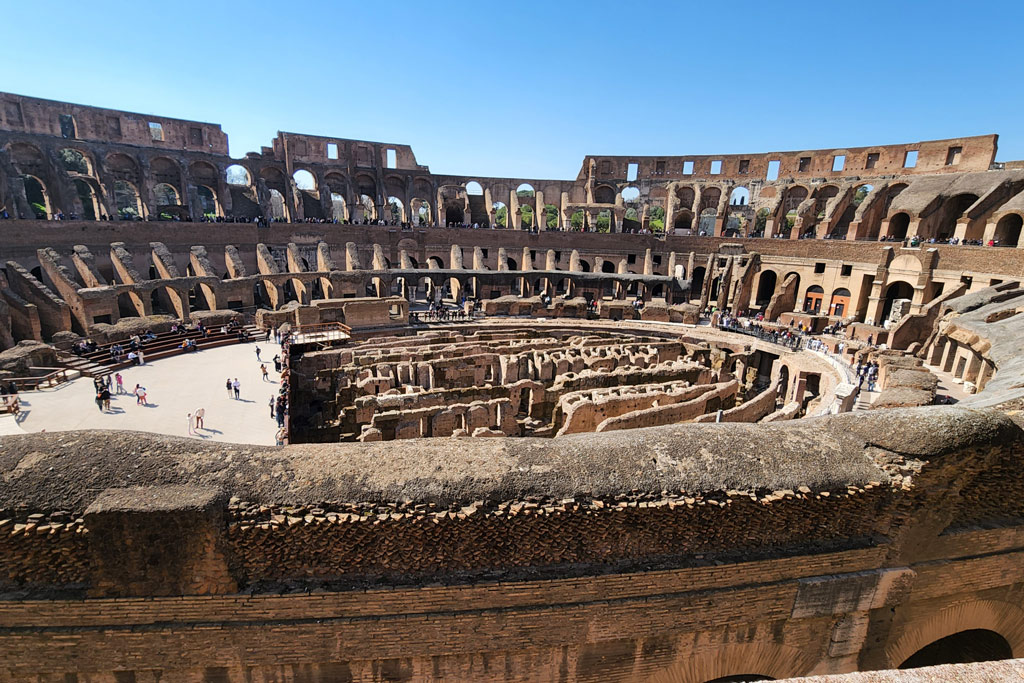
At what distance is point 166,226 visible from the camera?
25.6 metres

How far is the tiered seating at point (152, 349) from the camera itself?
1642 cm

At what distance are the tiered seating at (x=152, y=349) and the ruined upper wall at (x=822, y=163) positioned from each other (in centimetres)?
2782

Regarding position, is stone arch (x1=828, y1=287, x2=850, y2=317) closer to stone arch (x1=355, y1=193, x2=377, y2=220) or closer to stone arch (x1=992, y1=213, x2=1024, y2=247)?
stone arch (x1=992, y1=213, x2=1024, y2=247)

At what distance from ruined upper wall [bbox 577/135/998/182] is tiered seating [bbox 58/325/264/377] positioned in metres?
27.8

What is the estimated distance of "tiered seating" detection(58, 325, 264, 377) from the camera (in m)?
16.4

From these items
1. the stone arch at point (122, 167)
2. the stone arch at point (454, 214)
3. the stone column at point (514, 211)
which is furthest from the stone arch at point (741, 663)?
the stone arch at point (122, 167)

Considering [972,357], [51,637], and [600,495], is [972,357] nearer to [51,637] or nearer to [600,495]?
[600,495]

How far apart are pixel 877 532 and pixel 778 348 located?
55.2 ft

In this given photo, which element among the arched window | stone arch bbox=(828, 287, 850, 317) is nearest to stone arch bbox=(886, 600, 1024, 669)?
the arched window

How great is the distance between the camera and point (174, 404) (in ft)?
46.1

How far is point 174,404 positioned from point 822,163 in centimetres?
3797

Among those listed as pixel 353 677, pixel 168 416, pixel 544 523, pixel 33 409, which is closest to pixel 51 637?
pixel 353 677

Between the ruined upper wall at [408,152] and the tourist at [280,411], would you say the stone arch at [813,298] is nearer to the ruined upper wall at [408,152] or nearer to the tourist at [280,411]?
the ruined upper wall at [408,152]

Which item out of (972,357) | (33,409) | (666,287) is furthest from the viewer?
(666,287)
